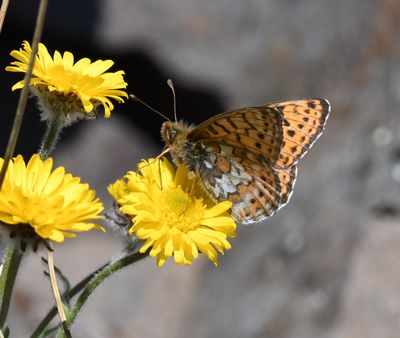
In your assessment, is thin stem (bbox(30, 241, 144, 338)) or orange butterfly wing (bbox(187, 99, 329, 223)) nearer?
thin stem (bbox(30, 241, 144, 338))

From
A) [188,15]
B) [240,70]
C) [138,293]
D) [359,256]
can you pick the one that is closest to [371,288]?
[359,256]

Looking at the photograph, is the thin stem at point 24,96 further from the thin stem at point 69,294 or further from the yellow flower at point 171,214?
the thin stem at point 69,294

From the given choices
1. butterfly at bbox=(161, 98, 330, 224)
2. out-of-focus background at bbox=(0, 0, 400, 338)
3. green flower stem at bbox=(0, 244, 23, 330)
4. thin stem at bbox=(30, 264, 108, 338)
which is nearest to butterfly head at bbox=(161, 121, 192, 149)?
butterfly at bbox=(161, 98, 330, 224)

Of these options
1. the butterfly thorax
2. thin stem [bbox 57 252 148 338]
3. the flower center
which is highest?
the butterfly thorax

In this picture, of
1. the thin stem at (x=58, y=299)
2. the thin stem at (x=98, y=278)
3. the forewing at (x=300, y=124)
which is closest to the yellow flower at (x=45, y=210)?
the thin stem at (x=58, y=299)

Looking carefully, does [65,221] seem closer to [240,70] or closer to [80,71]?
[80,71]

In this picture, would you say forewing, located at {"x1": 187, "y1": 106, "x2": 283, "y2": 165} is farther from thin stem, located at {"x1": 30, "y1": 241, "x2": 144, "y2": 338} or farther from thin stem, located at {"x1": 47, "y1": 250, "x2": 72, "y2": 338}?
thin stem, located at {"x1": 47, "y1": 250, "x2": 72, "y2": 338}

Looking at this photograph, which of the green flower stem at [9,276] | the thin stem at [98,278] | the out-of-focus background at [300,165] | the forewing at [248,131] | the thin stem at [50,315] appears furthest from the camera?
the out-of-focus background at [300,165]
